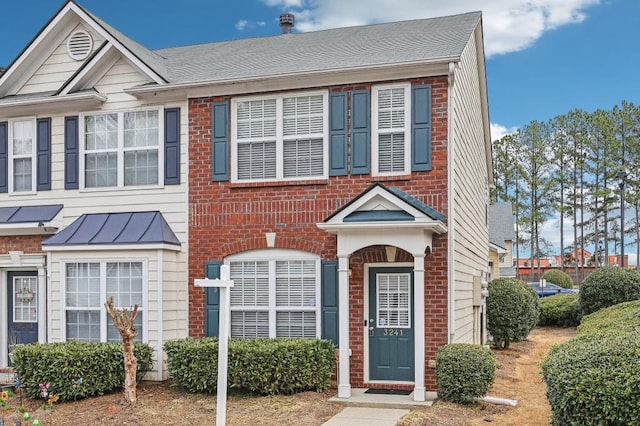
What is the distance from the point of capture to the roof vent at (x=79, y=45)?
15.0 metres

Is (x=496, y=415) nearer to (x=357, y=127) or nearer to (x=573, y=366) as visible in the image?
(x=573, y=366)

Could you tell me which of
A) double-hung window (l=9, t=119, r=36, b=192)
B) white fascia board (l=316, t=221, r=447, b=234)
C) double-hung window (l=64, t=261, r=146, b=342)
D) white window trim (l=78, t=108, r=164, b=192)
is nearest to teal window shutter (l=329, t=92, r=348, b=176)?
white fascia board (l=316, t=221, r=447, b=234)

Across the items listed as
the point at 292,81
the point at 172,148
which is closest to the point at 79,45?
the point at 172,148

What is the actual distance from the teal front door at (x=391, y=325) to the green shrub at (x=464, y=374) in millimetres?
1109

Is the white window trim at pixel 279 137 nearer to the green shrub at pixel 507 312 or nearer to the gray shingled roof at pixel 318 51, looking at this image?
the gray shingled roof at pixel 318 51

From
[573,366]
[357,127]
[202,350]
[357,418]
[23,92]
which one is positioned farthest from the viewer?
[23,92]

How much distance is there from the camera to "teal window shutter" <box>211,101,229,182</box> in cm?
1373

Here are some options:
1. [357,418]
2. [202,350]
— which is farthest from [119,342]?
[357,418]

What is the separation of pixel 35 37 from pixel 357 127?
23.3ft

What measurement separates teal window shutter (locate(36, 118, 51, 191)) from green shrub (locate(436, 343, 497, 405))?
8780mm

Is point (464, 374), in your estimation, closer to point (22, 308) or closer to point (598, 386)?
point (598, 386)

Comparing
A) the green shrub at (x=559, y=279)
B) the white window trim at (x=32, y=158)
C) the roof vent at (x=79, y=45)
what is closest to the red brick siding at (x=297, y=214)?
the roof vent at (x=79, y=45)

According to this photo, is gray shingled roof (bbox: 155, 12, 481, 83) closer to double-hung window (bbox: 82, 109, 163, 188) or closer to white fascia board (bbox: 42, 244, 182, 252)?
double-hung window (bbox: 82, 109, 163, 188)

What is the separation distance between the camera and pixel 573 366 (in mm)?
7500
